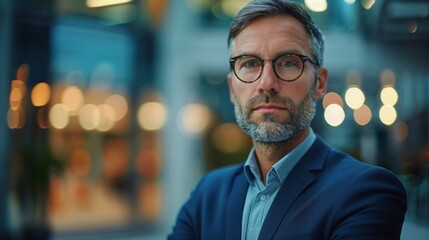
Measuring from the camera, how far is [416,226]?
2.39m

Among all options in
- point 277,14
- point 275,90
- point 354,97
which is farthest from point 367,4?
point 354,97

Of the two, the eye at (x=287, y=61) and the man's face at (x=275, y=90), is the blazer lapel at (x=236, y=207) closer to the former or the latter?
the man's face at (x=275, y=90)

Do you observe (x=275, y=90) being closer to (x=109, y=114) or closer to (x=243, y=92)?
(x=243, y=92)

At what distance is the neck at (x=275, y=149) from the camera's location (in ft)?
4.90

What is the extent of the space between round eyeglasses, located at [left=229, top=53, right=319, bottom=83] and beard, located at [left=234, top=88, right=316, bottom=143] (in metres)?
0.06

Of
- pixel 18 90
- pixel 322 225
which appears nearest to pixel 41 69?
→ pixel 18 90

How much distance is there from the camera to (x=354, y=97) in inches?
159

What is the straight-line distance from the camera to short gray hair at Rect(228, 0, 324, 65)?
4.83 ft

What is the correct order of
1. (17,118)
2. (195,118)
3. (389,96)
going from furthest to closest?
(195,118)
(17,118)
(389,96)

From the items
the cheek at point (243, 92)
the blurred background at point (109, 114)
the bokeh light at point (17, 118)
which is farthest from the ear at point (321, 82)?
the bokeh light at point (17, 118)

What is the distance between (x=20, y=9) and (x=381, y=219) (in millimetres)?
5323

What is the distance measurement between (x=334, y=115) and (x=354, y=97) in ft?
0.94

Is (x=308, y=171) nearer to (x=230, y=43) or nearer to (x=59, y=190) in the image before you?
(x=230, y=43)

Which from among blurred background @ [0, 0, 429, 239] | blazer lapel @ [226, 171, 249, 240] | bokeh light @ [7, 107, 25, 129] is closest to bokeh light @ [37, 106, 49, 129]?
blurred background @ [0, 0, 429, 239]
